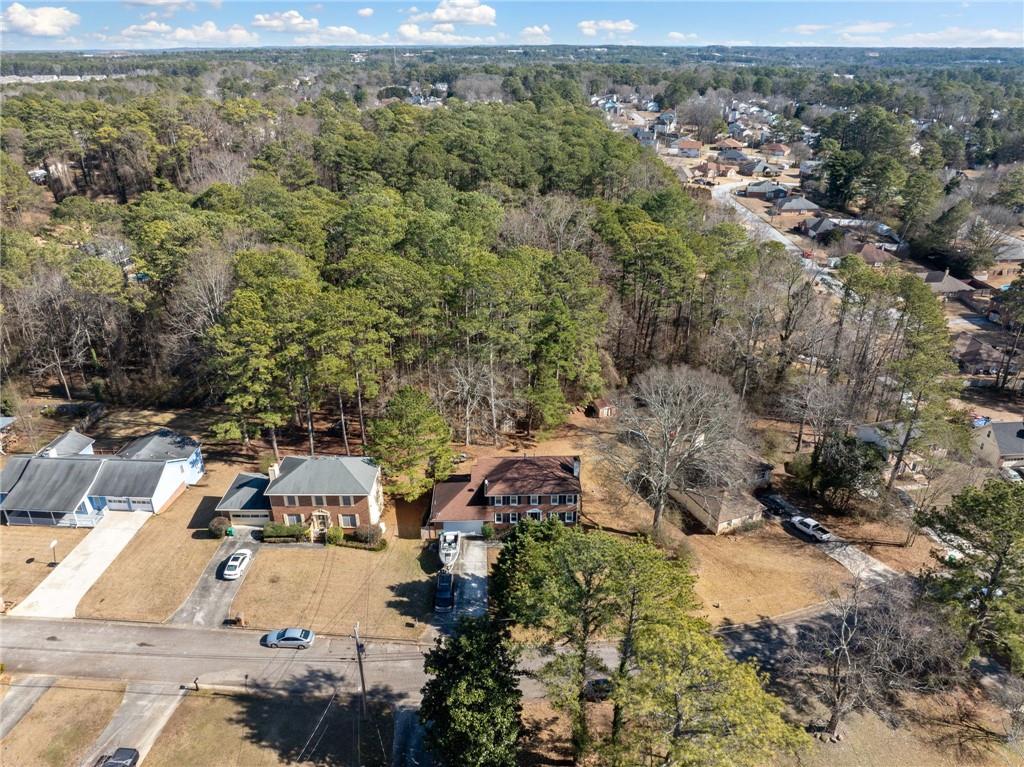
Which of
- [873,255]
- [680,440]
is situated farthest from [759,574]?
[873,255]

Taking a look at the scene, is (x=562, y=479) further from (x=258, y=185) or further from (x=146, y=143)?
(x=146, y=143)

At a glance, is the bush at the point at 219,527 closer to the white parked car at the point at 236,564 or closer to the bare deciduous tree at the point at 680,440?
the white parked car at the point at 236,564

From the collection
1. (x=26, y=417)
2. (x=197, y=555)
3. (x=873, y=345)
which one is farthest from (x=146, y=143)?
(x=873, y=345)

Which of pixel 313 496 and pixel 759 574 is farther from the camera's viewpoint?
pixel 313 496

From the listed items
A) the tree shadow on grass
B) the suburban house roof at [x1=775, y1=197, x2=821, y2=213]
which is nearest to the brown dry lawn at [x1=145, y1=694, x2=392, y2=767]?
the tree shadow on grass

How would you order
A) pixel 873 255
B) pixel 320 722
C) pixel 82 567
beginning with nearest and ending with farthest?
pixel 320 722 < pixel 82 567 < pixel 873 255

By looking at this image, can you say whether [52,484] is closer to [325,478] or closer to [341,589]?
[325,478]

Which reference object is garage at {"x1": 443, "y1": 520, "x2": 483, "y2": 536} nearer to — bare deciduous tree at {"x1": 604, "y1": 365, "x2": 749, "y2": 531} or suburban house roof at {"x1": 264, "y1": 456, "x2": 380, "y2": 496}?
suburban house roof at {"x1": 264, "y1": 456, "x2": 380, "y2": 496}

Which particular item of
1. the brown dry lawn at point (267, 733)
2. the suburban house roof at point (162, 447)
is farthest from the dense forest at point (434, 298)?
the brown dry lawn at point (267, 733)
